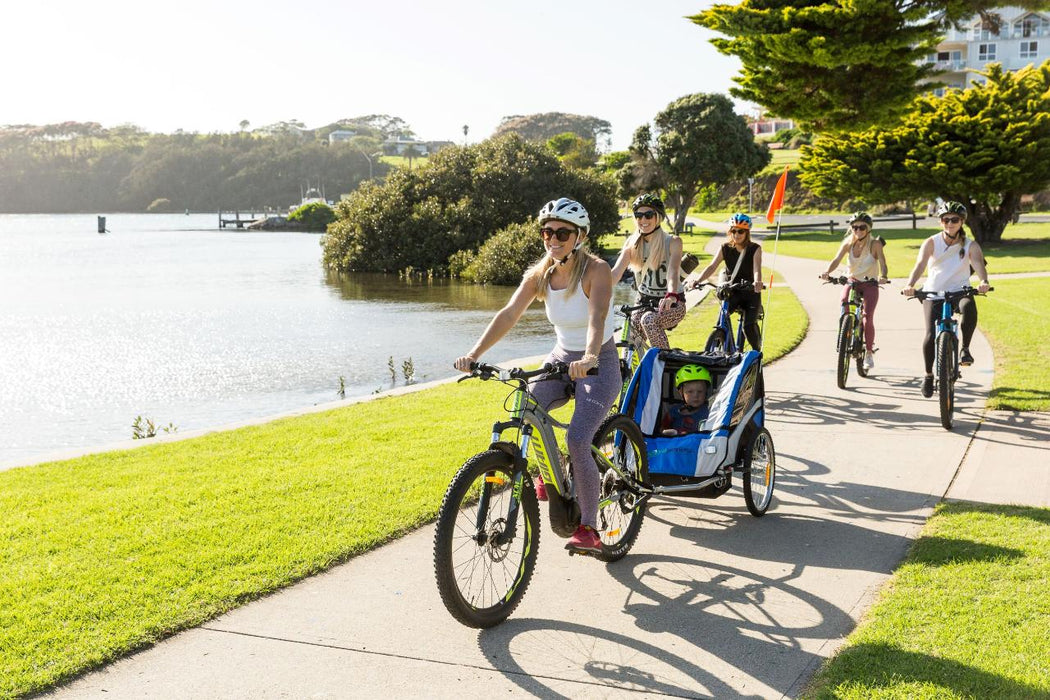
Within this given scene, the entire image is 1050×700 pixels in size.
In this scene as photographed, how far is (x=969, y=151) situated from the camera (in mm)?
36375

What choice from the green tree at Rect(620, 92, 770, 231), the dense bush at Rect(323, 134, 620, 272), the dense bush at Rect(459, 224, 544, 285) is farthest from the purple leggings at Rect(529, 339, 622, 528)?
the green tree at Rect(620, 92, 770, 231)

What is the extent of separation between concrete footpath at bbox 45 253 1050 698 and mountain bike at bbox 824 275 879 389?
300 cm

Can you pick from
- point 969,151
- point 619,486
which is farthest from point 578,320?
point 969,151

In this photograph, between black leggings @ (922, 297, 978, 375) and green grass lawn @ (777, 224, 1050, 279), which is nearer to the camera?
black leggings @ (922, 297, 978, 375)

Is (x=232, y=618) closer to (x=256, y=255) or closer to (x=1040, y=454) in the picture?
(x=1040, y=454)

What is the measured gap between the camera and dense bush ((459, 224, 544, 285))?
36250 mm

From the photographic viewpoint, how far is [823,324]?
16.4m

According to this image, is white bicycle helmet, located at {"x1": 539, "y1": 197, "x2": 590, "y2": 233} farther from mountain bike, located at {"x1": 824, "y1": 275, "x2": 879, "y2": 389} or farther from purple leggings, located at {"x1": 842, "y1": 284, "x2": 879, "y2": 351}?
purple leggings, located at {"x1": 842, "y1": 284, "x2": 879, "y2": 351}

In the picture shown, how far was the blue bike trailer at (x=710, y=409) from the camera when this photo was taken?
568 centimetres

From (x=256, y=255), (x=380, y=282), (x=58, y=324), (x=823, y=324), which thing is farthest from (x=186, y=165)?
(x=823, y=324)

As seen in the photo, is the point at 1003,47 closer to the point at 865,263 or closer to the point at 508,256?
the point at 508,256

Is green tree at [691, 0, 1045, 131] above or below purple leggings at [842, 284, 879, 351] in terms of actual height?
above

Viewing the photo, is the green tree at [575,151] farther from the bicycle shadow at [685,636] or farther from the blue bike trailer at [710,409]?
the bicycle shadow at [685,636]

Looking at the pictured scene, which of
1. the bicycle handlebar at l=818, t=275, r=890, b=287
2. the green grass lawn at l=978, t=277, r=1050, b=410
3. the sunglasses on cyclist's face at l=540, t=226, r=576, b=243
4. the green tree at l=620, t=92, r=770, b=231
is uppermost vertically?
the green tree at l=620, t=92, r=770, b=231
